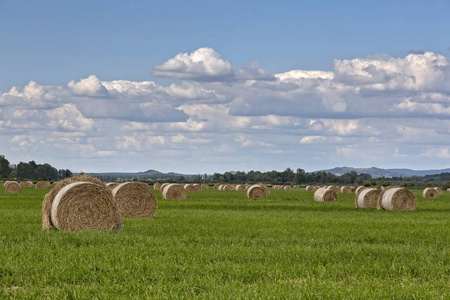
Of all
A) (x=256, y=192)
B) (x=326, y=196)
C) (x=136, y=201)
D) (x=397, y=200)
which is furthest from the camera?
(x=256, y=192)

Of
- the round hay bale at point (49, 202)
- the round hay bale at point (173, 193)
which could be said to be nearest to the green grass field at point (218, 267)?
the round hay bale at point (49, 202)

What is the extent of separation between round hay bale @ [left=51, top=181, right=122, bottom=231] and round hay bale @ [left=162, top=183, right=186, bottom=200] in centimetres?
2865

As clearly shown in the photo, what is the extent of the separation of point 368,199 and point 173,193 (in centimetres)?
1671

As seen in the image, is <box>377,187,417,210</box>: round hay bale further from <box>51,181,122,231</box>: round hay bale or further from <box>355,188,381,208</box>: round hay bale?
<box>51,181,122,231</box>: round hay bale

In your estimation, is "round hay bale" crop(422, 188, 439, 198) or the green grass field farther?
"round hay bale" crop(422, 188, 439, 198)

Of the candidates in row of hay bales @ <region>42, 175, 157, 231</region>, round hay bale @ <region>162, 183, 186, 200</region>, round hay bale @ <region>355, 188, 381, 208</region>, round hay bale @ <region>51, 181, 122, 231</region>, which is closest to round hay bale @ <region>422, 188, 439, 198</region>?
round hay bale @ <region>355, 188, 381, 208</region>

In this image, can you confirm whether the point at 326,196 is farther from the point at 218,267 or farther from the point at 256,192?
the point at 218,267

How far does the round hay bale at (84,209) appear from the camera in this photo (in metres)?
21.0

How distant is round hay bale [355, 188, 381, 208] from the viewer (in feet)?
137

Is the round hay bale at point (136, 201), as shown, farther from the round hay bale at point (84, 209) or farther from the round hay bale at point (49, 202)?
the round hay bale at point (84, 209)

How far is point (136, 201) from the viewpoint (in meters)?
29.2

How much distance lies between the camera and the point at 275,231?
21.2 m

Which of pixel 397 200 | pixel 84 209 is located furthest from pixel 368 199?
pixel 84 209

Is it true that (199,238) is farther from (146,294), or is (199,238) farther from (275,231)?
(146,294)
